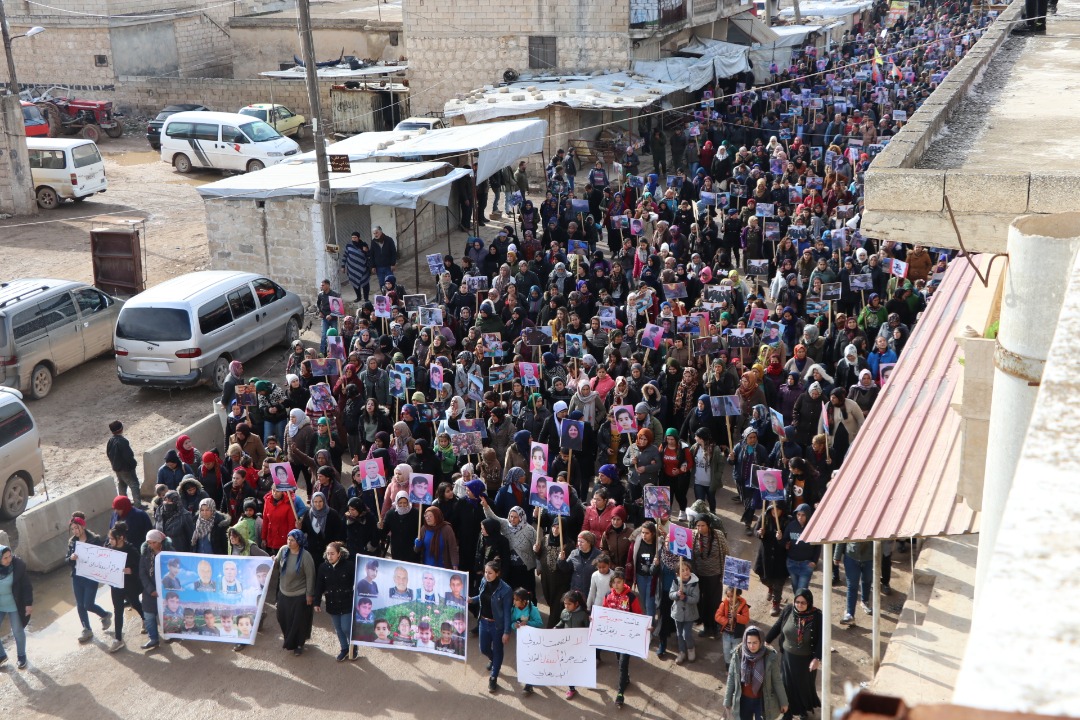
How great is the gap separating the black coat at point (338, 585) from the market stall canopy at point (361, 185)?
993 cm

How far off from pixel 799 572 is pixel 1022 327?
5.09m

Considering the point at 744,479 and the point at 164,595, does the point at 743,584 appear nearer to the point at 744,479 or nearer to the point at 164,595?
the point at 744,479

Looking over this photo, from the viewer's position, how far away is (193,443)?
13836mm

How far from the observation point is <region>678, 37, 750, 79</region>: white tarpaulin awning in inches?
1371

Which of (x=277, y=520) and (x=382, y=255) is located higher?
(x=382, y=255)

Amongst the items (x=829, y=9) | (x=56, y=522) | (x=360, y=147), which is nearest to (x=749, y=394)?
(x=56, y=522)

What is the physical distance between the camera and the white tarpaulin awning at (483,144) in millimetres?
21875

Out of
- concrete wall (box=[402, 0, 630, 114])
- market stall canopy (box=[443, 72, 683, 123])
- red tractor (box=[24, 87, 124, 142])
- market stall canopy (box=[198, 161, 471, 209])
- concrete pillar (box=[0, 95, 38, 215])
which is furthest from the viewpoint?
red tractor (box=[24, 87, 124, 142])

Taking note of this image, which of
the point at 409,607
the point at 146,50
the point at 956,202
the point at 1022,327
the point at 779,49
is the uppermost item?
the point at 956,202

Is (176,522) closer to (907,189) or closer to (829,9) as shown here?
(907,189)

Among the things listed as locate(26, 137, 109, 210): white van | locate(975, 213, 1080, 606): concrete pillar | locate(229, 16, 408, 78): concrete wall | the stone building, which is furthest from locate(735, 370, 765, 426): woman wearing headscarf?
locate(229, 16, 408, 78): concrete wall

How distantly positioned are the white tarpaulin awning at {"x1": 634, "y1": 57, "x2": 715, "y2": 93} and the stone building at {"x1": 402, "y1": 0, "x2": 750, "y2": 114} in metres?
0.47

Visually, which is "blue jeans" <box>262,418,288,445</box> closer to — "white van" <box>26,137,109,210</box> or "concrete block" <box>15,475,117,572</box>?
"concrete block" <box>15,475,117,572</box>

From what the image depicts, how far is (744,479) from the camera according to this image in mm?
11656
